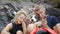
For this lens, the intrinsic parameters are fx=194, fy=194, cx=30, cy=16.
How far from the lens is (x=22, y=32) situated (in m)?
2.33

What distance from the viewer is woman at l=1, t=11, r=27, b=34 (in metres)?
2.31

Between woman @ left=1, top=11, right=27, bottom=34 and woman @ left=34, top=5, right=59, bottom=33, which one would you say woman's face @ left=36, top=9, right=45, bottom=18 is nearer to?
woman @ left=34, top=5, right=59, bottom=33

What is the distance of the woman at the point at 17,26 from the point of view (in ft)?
7.58

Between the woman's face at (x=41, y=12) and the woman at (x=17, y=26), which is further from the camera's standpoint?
the woman at (x=17, y=26)

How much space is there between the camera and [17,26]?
2377 millimetres

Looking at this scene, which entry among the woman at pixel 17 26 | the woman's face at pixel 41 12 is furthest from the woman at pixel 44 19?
the woman at pixel 17 26

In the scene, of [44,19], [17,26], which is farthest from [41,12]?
[17,26]

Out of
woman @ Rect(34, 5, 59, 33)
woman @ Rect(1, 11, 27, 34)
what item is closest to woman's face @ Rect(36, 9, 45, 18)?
woman @ Rect(34, 5, 59, 33)

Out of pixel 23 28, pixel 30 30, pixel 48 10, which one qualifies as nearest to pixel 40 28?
pixel 30 30

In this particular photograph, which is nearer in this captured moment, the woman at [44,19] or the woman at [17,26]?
the woman at [44,19]

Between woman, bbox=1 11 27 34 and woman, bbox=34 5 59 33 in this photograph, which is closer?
woman, bbox=34 5 59 33

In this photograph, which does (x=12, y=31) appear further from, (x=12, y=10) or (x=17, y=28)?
(x=12, y=10)

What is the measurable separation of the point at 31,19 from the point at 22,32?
0.86ft

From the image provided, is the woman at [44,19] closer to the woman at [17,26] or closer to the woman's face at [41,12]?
the woman's face at [41,12]
